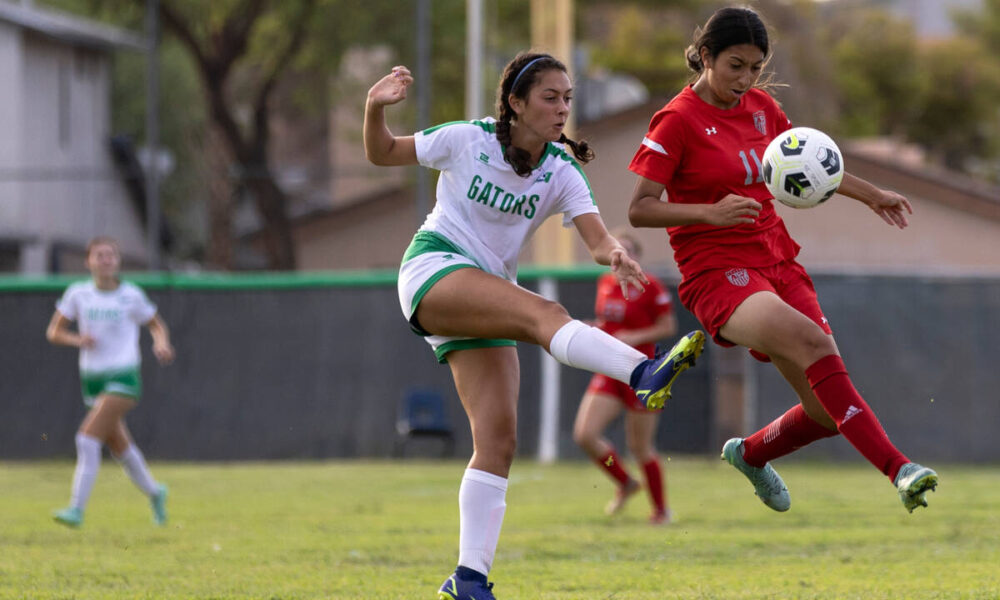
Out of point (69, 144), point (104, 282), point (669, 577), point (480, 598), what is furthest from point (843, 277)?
point (69, 144)

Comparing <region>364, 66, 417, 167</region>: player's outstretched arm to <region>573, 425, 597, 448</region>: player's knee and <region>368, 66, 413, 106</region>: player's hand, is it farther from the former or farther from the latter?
<region>573, 425, 597, 448</region>: player's knee

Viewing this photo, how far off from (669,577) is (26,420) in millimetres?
14166

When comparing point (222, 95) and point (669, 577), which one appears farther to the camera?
point (222, 95)

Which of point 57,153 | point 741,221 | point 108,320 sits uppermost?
point 57,153

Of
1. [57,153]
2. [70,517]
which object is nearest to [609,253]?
[70,517]

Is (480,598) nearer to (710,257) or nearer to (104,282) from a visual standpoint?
(710,257)

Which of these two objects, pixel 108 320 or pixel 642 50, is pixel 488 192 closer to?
pixel 108 320

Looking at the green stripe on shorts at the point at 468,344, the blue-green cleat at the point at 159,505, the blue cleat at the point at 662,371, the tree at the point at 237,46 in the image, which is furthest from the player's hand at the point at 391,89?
the tree at the point at 237,46

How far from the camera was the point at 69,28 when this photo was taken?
27.8 meters

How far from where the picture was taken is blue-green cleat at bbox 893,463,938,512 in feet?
17.2

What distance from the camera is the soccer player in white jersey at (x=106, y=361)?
35.4ft

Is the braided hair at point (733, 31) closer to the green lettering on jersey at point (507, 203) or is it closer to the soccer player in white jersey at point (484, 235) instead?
the soccer player in white jersey at point (484, 235)

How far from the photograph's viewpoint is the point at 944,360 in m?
18.1

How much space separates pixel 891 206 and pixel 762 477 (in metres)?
1.36
